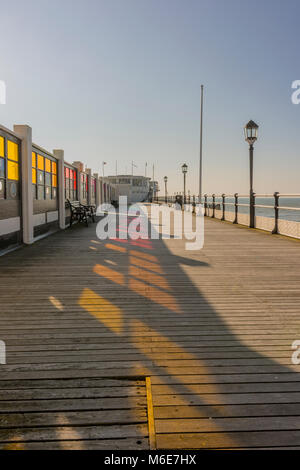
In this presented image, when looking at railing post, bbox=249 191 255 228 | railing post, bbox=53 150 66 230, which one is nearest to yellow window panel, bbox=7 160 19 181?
railing post, bbox=53 150 66 230

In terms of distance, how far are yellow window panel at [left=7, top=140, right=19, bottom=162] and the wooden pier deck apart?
3506 millimetres

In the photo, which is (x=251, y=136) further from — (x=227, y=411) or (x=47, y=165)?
(x=227, y=411)

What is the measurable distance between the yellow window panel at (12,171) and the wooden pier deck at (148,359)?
10.5ft

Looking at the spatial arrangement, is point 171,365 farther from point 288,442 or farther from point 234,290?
point 234,290

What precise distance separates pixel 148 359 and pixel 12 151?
725cm

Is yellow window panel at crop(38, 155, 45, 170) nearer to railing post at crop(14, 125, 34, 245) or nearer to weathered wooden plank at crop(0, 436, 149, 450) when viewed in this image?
railing post at crop(14, 125, 34, 245)

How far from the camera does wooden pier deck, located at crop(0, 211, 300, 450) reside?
1933 mm

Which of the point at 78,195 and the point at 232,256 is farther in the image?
the point at 78,195

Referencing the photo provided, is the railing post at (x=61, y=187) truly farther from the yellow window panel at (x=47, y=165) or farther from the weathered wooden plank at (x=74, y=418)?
the weathered wooden plank at (x=74, y=418)

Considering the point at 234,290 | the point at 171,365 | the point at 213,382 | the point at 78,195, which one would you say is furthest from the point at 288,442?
the point at 78,195

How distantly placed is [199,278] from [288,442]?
12.4 feet

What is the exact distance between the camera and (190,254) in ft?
25.8

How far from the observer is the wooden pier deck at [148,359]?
6.34 ft
